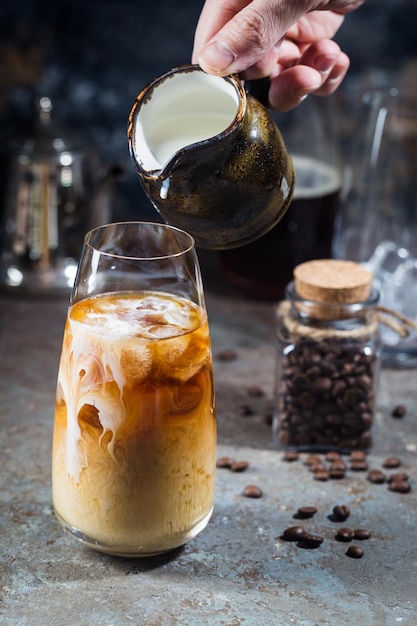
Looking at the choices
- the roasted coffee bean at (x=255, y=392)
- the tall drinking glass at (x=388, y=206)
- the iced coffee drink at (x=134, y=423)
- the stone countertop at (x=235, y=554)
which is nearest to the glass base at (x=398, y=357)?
the tall drinking glass at (x=388, y=206)

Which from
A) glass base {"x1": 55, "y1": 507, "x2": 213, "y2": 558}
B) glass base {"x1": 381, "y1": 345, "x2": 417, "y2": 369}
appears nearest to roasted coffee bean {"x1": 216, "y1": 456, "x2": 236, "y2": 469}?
glass base {"x1": 55, "y1": 507, "x2": 213, "y2": 558}

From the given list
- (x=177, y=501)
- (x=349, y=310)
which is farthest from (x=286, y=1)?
(x=177, y=501)

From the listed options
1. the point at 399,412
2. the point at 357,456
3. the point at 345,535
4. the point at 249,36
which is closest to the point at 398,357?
the point at 399,412

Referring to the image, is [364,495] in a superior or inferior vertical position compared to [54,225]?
inferior

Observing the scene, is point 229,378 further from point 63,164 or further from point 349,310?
point 63,164

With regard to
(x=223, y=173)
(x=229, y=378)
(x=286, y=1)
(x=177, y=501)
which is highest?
(x=286, y=1)

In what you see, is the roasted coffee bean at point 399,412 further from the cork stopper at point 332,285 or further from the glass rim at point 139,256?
the glass rim at point 139,256
